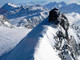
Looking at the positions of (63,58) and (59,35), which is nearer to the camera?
(63,58)

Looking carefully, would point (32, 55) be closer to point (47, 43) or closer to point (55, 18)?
point (47, 43)

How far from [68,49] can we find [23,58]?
7305 mm

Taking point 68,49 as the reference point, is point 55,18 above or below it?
above

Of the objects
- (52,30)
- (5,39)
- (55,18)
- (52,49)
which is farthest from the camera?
(5,39)

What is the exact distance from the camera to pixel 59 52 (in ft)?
72.5

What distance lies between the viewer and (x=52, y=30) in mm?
24891

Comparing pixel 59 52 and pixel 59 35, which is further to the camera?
pixel 59 35

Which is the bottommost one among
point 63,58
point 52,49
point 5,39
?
point 5,39

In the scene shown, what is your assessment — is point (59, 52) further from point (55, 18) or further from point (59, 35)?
point (55, 18)

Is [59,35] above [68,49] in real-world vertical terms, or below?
above

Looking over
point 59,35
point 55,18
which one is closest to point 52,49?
point 59,35

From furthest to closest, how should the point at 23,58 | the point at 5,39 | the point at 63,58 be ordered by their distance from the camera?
the point at 5,39 < the point at 63,58 < the point at 23,58

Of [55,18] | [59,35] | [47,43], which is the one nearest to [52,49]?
[47,43]

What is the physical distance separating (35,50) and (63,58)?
5273mm
